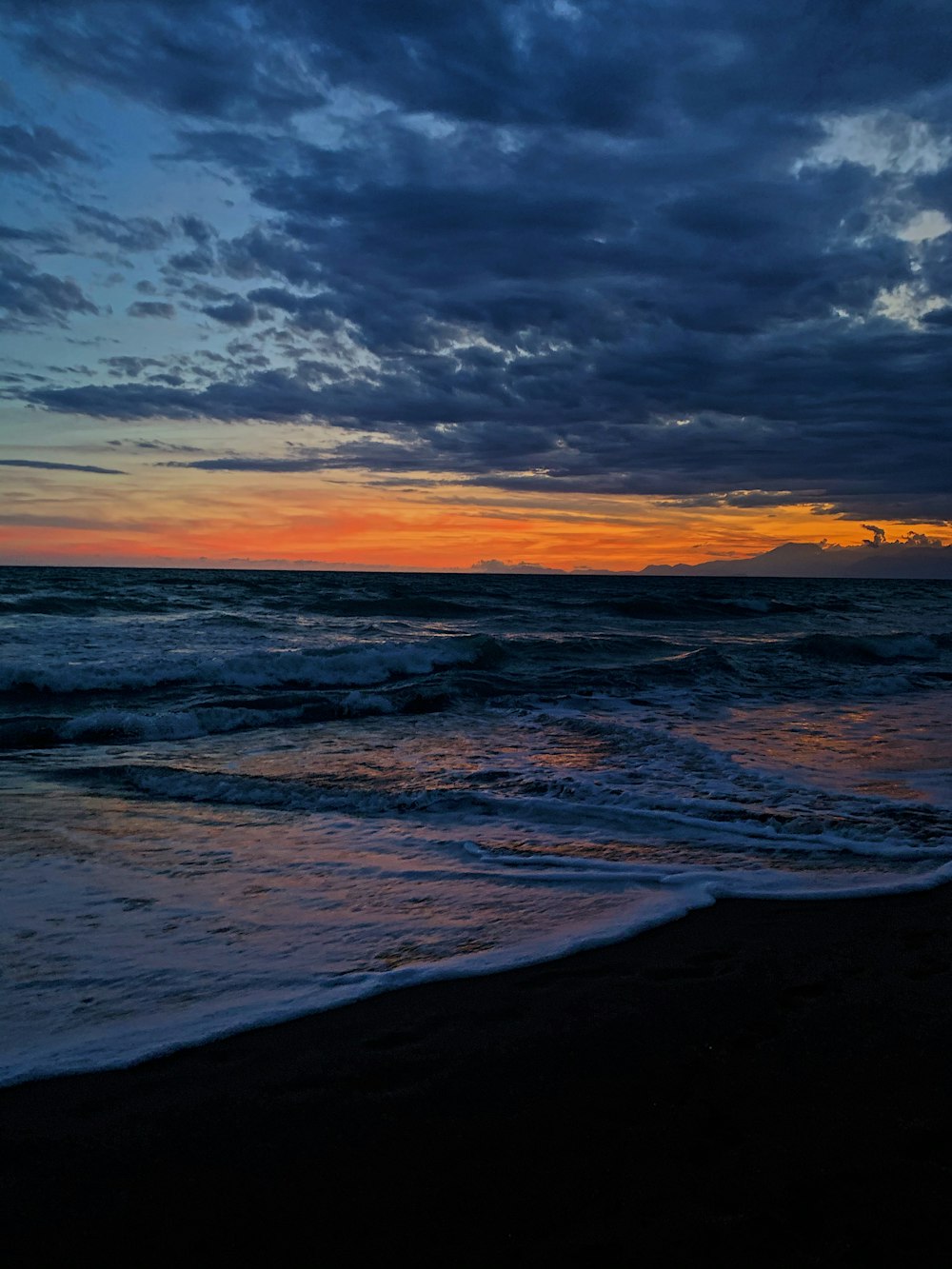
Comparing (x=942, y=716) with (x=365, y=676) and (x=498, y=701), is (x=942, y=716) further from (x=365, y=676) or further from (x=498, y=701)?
(x=365, y=676)

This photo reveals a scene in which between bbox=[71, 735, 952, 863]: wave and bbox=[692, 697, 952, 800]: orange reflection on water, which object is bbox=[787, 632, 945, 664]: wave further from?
bbox=[71, 735, 952, 863]: wave

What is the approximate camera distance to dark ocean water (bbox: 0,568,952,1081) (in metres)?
3.53

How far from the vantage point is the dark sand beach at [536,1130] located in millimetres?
1917

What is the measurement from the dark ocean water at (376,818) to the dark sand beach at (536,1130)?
1.18 ft

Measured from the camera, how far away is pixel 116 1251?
1.92 metres

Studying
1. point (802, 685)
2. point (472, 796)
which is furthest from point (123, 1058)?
point (802, 685)

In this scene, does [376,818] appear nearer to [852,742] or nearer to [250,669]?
[852,742]

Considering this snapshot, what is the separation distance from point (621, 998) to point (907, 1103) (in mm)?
1040

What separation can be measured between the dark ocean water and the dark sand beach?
359 mm

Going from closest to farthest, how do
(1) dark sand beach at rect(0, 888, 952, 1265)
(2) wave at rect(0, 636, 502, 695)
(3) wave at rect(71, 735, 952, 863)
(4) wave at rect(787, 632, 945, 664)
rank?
(1) dark sand beach at rect(0, 888, 952, 1265), (3) wave at rect(71, 735, 952, 863), (2) wave at rect(0, 636, 502, 695), (4) wave at rect(787, 632, 945, 664)

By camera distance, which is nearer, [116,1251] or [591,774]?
[116,1251]

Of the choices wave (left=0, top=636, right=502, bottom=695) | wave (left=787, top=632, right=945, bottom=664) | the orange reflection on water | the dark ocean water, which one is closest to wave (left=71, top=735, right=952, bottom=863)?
the dark ocean water

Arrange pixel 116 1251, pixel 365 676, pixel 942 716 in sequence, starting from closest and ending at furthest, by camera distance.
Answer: pixel 116 1251
pixel 942 716
pixel 365 676

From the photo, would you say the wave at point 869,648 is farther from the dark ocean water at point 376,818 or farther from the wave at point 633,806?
the wave at point 633,806
